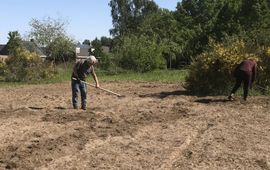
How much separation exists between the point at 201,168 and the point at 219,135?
8.80ft

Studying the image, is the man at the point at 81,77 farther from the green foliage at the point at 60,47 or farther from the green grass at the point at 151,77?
the green foliage at the point at 60,47

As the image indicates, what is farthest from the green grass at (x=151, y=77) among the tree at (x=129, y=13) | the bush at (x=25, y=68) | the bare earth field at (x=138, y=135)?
the tree at (x=129, y=13)

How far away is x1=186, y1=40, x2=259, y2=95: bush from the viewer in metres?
17.3

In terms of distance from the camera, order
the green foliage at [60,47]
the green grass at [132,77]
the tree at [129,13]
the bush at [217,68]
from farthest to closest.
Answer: the tree at [129,13], the green foliage at [60,47], the green grass at [132,77], the bush at [217,68]

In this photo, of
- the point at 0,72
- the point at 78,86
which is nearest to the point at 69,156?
the point at 78,86

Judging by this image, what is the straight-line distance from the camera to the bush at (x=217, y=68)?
17297mm

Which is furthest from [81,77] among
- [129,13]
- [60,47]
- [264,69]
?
[129,13]

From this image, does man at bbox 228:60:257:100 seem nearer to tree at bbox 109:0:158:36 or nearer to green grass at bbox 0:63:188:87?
green grass at bbox 0:63:188:87

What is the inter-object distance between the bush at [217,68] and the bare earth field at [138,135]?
6.12ft

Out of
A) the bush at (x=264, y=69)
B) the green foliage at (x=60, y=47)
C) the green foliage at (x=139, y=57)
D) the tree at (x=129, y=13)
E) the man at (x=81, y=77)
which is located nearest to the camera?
the man at (x=81, y=77)

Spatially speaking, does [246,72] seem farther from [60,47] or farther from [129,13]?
[129,13]

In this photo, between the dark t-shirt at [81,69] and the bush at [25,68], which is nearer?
the dark t-shirt at [81,69]

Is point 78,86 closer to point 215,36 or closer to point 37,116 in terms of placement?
point 37,116

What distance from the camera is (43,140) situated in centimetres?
930
